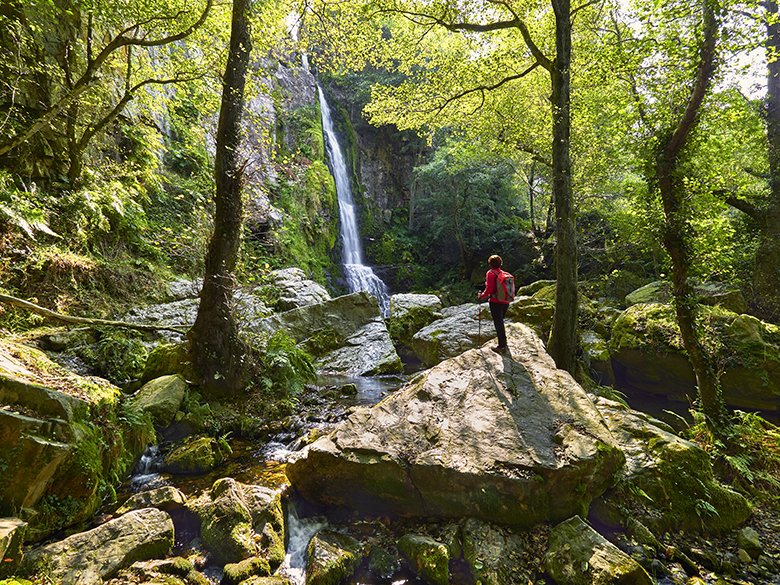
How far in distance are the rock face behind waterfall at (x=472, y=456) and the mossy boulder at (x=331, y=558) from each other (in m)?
0.50

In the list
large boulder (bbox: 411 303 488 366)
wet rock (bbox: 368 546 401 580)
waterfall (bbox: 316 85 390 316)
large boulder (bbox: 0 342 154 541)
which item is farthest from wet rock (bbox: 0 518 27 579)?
waterfall (bbox: 316 85 390 316)

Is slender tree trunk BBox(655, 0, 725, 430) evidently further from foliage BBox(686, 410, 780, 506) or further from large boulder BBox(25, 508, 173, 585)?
large boulder BBox(25, 508, 173, 585)

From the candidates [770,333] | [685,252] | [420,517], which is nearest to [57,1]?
[420,517]

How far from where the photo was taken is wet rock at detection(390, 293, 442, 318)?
15485 mm

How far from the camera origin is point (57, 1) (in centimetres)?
833

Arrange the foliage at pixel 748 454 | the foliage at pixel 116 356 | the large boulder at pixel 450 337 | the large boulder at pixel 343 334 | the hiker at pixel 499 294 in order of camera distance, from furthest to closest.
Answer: the large boulder at pixel 450 337 → the large boulder at pixel 343 334 → the foliage at pixel 116 356 → the hiker at pixel 499 294 → the foliage at pixel 748 454

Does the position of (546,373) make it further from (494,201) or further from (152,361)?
(494,201)

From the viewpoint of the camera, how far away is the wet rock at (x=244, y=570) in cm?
307

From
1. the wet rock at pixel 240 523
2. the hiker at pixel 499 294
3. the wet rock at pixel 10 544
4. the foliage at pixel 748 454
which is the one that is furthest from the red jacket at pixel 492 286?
the wet rock at pixel 10 544

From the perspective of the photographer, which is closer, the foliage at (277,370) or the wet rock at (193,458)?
the wet rock at (193,458)

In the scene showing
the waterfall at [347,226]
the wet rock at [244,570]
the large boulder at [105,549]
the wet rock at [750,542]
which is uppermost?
the waterfall at [347,226]

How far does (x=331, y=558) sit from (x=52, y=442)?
104 inches

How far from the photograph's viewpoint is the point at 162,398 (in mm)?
5559

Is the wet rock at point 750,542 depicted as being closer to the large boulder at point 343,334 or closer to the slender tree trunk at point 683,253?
the slender tree trunk at point 683,253
